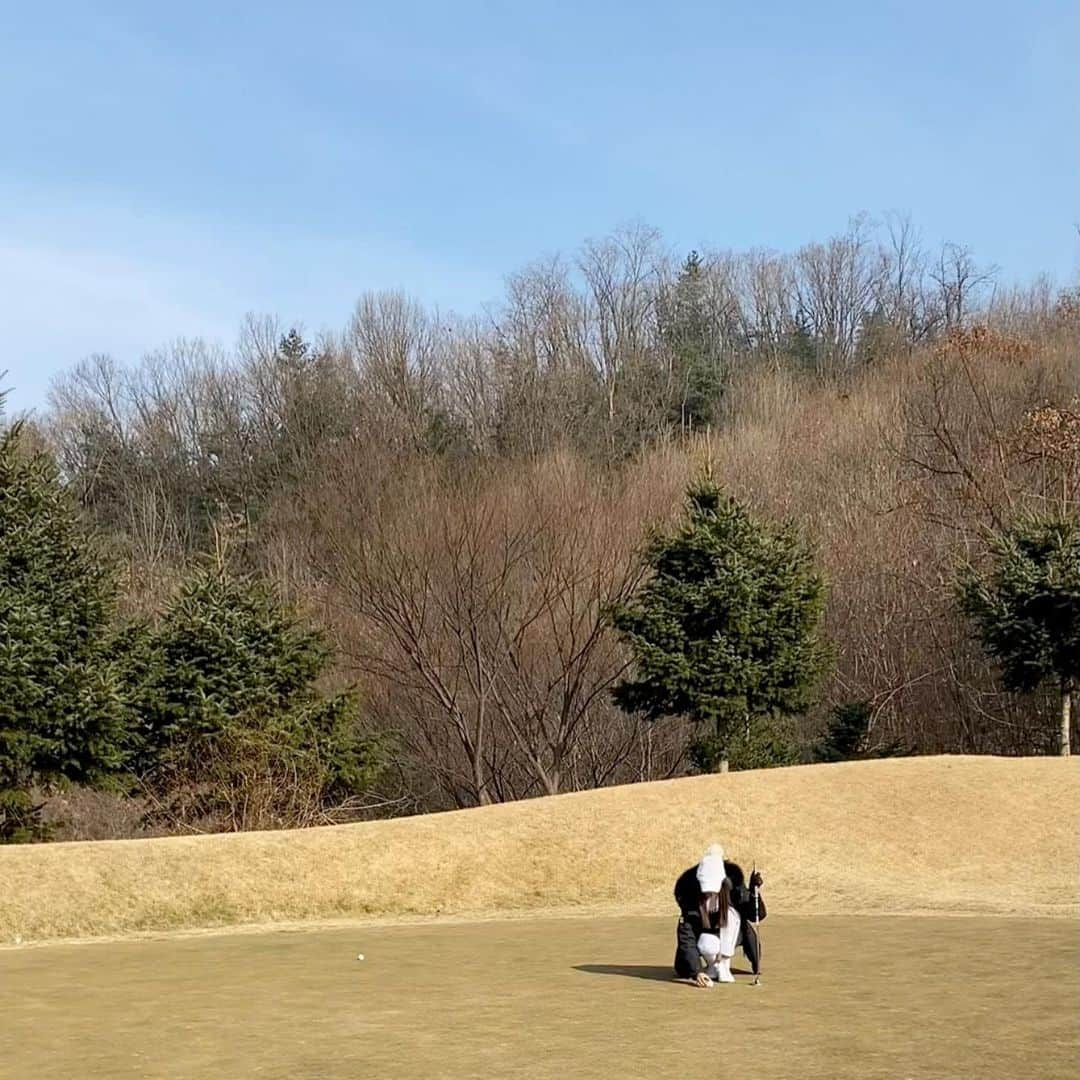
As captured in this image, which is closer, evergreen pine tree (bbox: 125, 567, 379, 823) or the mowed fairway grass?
the mowed fairway grass

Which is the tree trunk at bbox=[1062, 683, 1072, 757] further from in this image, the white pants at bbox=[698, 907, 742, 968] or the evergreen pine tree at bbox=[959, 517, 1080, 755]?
the white pants at bbox=[698, 907, 742, 968]

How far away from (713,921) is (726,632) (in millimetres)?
17072

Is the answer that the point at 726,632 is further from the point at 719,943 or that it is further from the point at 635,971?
the point at 719,943

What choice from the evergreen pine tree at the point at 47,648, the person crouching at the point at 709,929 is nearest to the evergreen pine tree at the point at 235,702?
the evergreen pine tree at the point at 47,648

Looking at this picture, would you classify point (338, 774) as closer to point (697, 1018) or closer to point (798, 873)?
point (798, 873)

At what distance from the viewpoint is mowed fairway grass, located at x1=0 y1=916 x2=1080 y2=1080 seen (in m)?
8.59

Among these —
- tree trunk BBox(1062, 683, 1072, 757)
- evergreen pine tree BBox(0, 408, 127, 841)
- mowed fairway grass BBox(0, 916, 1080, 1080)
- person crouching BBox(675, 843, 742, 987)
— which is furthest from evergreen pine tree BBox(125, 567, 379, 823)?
person crouching BBox(675, 843, 742, 987)

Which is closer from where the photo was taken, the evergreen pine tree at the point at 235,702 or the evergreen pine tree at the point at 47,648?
the evergreen pine tree at the point at 47,648

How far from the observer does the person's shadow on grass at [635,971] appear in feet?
40.2

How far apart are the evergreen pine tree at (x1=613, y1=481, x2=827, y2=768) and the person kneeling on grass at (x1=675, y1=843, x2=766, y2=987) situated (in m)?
16.3

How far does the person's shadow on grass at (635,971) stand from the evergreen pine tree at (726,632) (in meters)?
15.2

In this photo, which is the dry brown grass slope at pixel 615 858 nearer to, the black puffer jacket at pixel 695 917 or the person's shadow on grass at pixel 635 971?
the person's shadow on grass at pixel 635 971

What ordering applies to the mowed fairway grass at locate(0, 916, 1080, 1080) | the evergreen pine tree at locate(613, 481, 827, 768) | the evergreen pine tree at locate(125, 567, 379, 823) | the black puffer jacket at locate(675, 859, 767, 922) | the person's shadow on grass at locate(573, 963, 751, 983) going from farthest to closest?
the evergreen pine tree at locate(613, 481, 827, 768), the evergreen pine tree at locate(125, 567, 379, 823), the person's shadow on grass at locate(573, 963, 751, 983), the black puffer jacket at locate(675, 859, 767, 922), the mowed fairway grass at locate(0, 916, 1080, 1080)

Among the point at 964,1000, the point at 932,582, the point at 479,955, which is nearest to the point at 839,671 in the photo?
the point at 932,582
